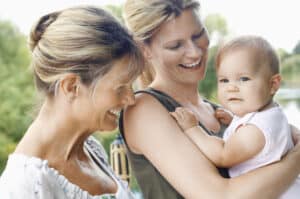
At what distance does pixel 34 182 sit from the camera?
3.20ft

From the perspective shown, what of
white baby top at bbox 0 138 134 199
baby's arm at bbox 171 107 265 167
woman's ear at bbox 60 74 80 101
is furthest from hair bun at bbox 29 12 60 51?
baby's arm at bbox 171 107 265 167

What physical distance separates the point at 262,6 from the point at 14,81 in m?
1.13

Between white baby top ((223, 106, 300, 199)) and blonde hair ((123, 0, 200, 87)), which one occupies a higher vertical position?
blonde hair ((123, 0, 200, 87))

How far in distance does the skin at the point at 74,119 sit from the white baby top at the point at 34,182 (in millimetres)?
28

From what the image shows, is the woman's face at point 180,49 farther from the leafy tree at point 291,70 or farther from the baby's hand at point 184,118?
the leafy tree at point 291,70

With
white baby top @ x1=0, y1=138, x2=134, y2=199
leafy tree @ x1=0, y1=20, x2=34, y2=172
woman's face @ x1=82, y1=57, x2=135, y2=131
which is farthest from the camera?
leafy tree @ x1=0, y1=20, x2=34, y2=172

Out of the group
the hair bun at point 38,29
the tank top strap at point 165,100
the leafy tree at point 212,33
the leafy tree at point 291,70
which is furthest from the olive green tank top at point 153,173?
the leafy tree at point 291,70

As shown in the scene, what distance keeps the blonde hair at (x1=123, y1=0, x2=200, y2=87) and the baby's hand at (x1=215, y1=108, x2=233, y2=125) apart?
0.26 m

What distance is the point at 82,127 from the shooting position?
1099mm

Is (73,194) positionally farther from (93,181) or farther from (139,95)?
(139,95)

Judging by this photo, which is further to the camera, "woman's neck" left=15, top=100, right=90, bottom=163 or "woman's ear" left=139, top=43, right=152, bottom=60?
"woman's ear" left=139, top=43, right=152, bottom=60

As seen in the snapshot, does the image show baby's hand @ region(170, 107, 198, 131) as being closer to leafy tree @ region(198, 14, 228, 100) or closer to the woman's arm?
the woman's arm

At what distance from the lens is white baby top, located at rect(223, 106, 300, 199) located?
1.14 metres

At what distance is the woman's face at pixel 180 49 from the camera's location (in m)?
1.25
